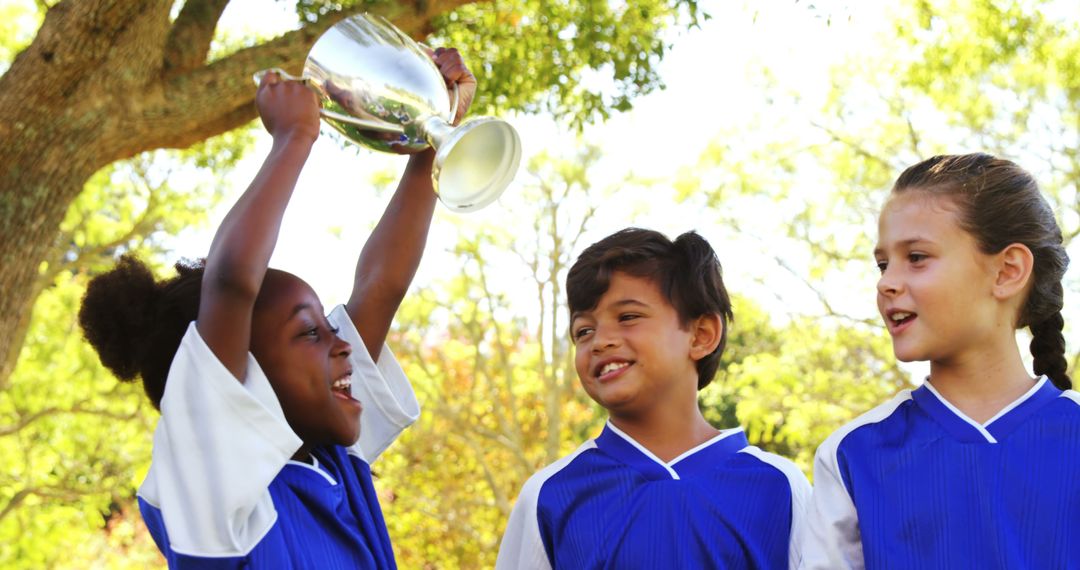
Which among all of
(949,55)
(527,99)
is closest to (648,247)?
(527,99)

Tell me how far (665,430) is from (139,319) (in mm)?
1194

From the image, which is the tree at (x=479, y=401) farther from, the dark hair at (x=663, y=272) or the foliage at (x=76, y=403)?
the dark hair at (x=663, y=272)

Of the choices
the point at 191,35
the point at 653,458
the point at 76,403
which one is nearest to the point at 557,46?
the point at 191,35

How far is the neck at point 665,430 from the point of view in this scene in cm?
276

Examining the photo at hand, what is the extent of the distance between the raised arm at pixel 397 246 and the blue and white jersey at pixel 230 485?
0.47 meters

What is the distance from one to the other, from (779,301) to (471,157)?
36.2 ft

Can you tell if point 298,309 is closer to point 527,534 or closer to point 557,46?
point 527,534

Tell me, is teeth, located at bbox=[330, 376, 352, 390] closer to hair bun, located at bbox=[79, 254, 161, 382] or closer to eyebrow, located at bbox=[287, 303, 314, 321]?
eyebrow, located at bbox=[287, 303, 314, 321]

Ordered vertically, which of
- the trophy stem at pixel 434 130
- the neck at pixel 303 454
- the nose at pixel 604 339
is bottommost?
the neck at pixel 303 454

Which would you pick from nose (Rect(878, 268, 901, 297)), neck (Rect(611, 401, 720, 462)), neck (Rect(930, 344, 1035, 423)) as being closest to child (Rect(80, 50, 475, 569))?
neck (Rect(611, 401, 720, 462))

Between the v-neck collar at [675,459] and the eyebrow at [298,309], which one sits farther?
the v-neck collar at [675,459]

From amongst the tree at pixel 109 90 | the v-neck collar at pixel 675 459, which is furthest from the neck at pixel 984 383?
the tree at pixel 109 90

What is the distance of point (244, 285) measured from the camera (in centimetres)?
197

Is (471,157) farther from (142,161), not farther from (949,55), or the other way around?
(142,161)
